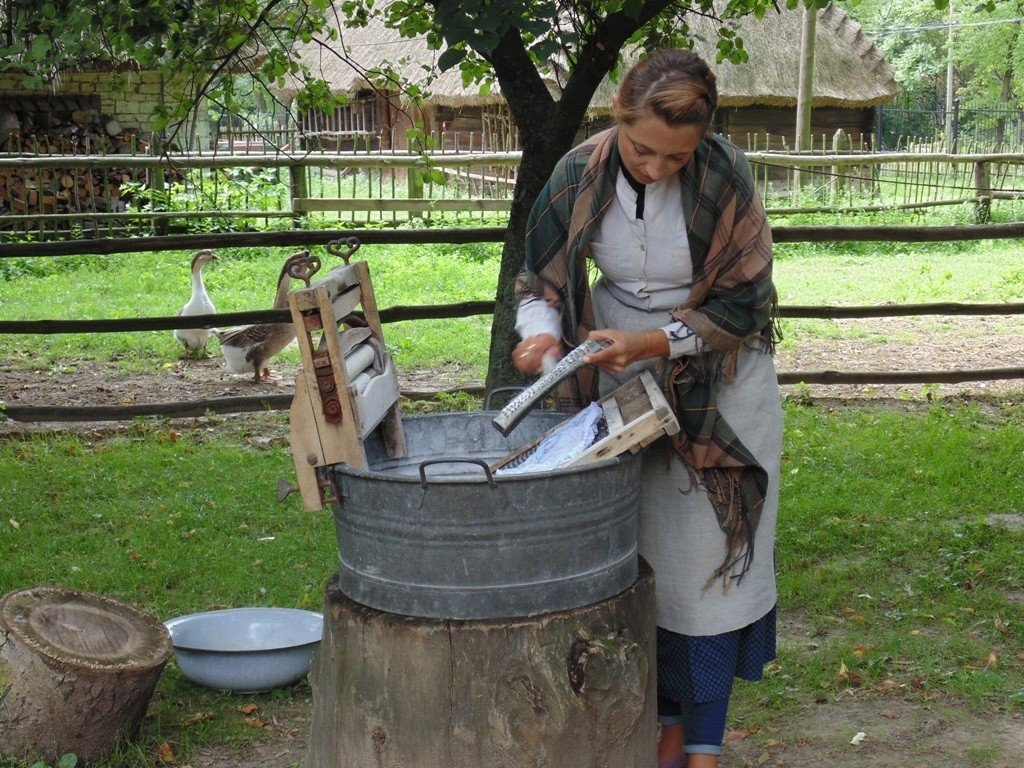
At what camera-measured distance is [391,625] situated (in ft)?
6.89

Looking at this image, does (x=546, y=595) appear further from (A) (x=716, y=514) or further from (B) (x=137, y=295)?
(B) (x=137, y=295)

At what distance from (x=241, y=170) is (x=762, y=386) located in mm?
10829

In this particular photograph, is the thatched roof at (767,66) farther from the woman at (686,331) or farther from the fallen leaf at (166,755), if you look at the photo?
the woman at (686,331)

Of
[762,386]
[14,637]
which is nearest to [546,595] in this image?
[762,386]

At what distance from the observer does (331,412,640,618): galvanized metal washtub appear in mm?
1952

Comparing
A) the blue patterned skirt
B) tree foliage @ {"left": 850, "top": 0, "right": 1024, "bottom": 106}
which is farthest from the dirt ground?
tree foliage @ {"left": 850, "top": 0, "right": 1024, "bottom": 106}

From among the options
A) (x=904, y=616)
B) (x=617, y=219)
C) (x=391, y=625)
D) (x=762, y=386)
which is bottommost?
(x=904, y=616)

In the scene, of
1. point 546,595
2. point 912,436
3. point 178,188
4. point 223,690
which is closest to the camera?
point 546,595

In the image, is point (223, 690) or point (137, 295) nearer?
point (223, 690)

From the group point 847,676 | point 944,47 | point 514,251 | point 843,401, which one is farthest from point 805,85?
point 944,47

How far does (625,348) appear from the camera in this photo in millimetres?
2199

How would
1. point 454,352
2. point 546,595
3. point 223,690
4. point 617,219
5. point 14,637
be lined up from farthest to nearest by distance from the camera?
point 454,352 → point 223,690 → point 14,637 → point 617,219 → point 546,595

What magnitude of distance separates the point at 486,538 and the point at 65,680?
1.42 meters

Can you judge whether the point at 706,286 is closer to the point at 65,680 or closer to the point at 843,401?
the point at 65,680
